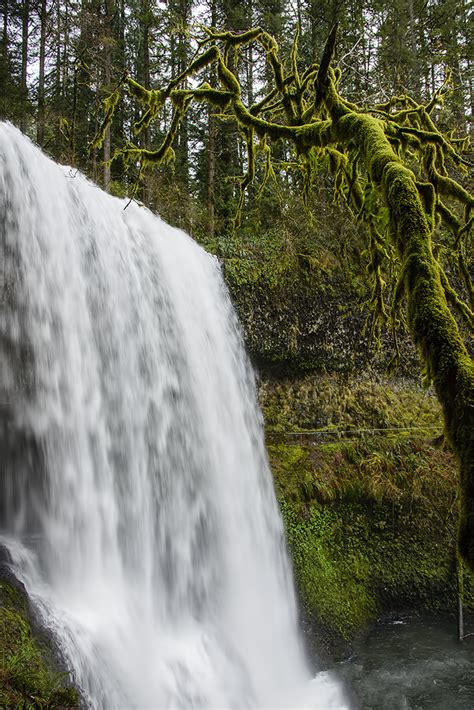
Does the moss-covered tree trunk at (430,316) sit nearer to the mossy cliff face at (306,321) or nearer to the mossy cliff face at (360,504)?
the mossy cliff face at (360,504)

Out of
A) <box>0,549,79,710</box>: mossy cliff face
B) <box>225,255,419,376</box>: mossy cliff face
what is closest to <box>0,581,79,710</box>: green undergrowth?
<box>0,549,79,710</box>: mossy cliff face

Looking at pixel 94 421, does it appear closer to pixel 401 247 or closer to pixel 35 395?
pixel 35 395

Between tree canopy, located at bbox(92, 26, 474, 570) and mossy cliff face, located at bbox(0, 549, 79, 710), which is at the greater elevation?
tree canopy, located at bbox(92, 26, 474, 570)

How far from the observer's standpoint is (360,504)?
850cm

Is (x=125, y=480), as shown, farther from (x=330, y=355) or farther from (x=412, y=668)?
(x=330, y=355)

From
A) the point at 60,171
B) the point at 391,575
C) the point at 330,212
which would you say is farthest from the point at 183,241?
the point at 391,575

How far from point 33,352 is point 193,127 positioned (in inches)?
526

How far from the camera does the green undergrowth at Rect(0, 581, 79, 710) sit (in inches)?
110

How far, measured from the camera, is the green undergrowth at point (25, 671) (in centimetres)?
279

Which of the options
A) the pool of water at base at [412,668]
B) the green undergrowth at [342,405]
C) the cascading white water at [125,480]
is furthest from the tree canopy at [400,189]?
the green undergrowth at [342,405]

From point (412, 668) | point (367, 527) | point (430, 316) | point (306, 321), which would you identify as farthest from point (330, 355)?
point (430, 316)

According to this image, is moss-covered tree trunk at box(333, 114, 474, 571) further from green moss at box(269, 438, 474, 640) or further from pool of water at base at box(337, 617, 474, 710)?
green moss at box(269, 438, 474, 640)

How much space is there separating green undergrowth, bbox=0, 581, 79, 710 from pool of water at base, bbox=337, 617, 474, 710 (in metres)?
4.10

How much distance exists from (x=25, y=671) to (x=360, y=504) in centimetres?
659
